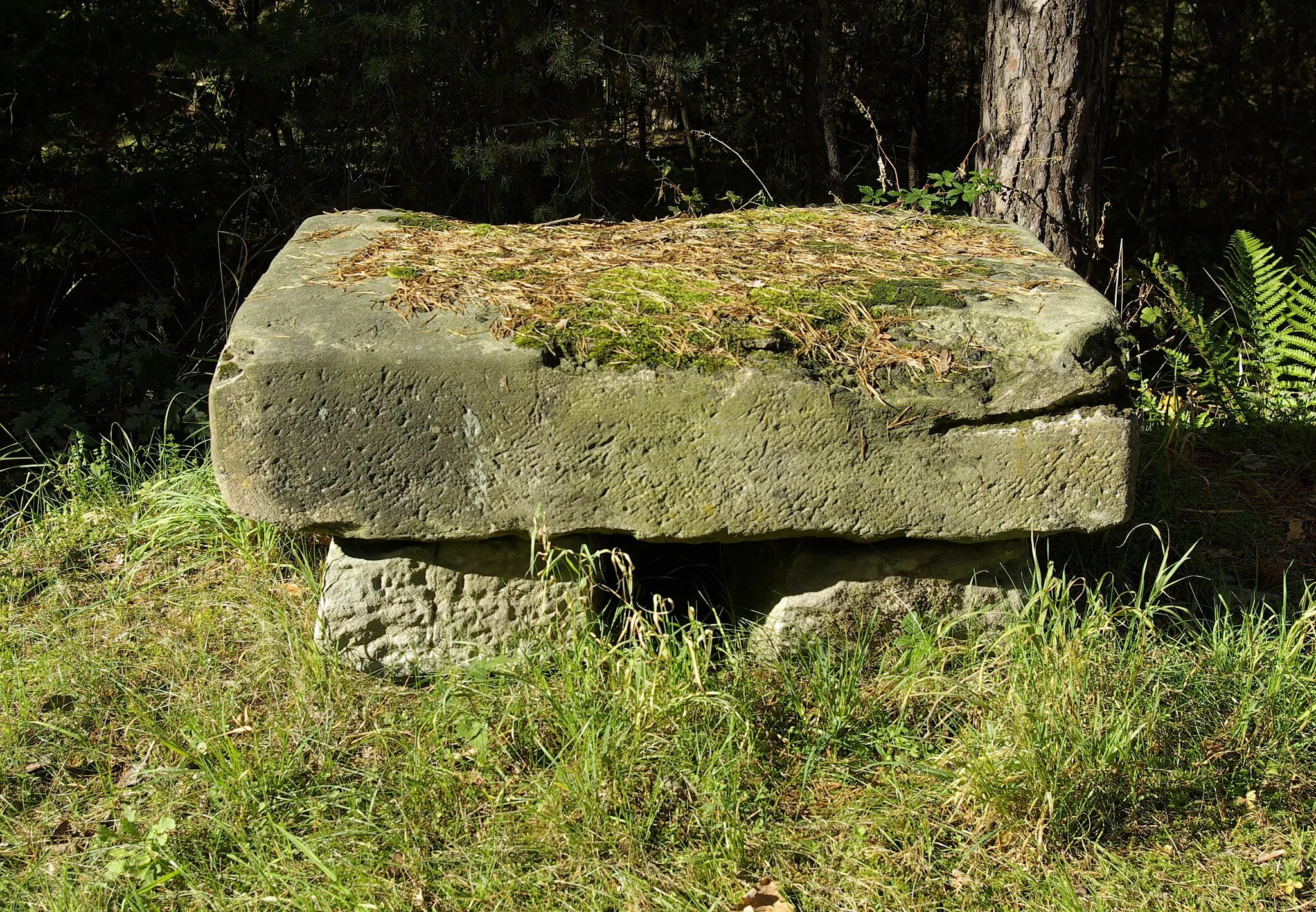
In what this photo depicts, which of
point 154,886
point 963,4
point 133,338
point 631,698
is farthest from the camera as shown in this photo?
point 963,4

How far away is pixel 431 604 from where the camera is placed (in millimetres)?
2684

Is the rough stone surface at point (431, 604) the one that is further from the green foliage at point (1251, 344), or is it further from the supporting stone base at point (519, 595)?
the green foliage at point (1251, 344)

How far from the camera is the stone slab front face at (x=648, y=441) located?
2.35m

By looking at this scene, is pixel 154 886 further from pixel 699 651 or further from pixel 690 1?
pixel 690 1

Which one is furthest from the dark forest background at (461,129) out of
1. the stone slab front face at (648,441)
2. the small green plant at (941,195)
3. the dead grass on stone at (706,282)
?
the stone slab front face at (648,441)

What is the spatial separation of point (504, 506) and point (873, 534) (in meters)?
0.85

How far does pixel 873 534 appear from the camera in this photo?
2465 mm

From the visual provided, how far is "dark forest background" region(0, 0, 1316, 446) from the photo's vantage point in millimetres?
4809

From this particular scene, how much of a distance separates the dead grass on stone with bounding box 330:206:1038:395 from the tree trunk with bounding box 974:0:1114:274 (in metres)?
1.03

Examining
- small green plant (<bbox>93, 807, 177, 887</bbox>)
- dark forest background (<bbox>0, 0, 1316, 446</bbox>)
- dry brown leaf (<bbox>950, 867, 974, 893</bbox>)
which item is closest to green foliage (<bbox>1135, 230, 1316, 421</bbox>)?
dark forest background (<bbox>0, 0, 1316, 446</bbox>)

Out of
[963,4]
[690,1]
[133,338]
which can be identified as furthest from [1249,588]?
[133,338]

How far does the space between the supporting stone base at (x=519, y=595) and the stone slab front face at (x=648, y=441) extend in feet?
0.72

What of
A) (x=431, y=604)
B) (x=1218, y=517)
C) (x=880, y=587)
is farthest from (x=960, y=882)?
(x=1218, y=517)

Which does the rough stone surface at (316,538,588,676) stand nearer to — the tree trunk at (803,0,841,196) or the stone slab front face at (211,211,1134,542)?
the stone slab front face at (211,211,1134,542)
